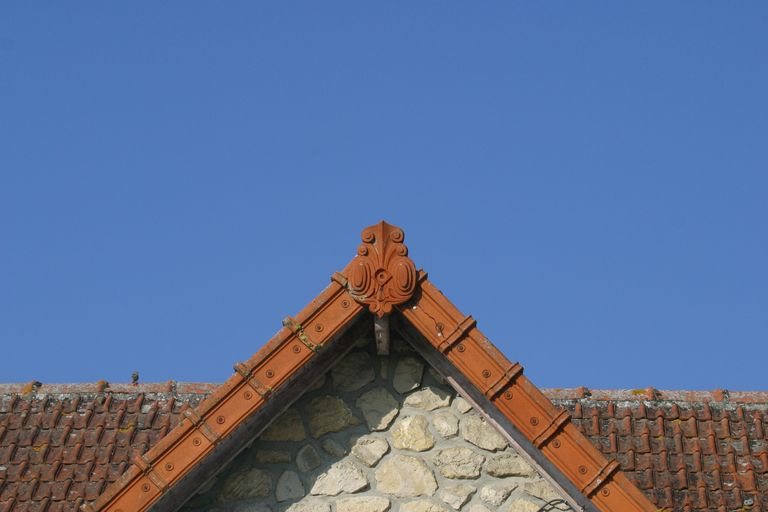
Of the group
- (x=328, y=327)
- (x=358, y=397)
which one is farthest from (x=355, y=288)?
(x=358, y=397)

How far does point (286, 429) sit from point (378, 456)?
1.99 feet

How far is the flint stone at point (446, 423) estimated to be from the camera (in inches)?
322

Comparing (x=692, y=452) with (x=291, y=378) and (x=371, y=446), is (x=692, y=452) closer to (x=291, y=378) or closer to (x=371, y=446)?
(x=371, y=446)

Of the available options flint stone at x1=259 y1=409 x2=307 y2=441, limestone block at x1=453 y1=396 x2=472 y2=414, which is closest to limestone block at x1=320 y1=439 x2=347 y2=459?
flint stone at x1=259 y1=409 x2=307 y2=441

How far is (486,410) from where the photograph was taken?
8.07 meters

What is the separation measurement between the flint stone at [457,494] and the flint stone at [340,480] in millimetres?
491

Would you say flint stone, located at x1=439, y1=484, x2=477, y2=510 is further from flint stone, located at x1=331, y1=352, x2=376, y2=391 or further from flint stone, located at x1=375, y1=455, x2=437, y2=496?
flint stone, located at x1=331, y1=352, x2=376, y2=391

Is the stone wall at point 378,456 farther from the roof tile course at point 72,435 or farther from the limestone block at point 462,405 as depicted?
the roof tile course at point 72,435

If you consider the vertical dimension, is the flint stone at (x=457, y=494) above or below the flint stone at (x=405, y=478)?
below

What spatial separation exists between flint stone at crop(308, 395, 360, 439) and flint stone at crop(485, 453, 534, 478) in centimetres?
88

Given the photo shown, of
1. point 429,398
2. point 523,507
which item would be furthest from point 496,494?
point 429,398

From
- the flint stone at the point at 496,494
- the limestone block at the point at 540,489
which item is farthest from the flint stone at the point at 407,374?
the limestone block at the point at 540,489

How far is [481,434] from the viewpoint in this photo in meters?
8.16

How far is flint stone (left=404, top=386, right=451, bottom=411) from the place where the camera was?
27.2ft
